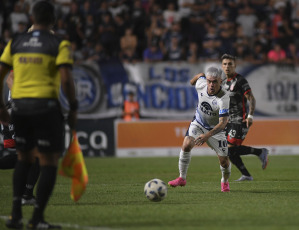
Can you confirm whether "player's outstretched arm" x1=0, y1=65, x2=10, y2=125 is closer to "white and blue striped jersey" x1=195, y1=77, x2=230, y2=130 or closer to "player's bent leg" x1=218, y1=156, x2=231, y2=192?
"white and blue striped jersey" x1=195, y1=77, x2=230, y2=130

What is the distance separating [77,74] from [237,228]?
15.5 meters

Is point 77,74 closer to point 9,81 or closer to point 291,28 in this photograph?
point 291,28

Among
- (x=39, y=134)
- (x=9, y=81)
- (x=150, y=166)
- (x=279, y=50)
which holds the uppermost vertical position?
(x=279, y=50)

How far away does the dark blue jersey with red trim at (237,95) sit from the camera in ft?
44.4

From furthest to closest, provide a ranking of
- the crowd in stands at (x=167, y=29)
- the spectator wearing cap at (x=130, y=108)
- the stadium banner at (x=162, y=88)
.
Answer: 1. the crowd in stands at (x=167, y=29)
2. the stadium banner at (x=162, y=88)
3. the spectator wearing cap at (x=130, y=108)

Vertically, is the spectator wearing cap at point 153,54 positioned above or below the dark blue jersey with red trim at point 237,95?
above

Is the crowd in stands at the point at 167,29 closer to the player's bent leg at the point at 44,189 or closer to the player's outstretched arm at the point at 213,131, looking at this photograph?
the player's outstretched arm at the point at 213,131

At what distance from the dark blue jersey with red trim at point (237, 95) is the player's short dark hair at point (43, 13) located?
691 cm

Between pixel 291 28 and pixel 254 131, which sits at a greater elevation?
pixel 291 28

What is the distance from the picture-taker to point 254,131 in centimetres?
2152

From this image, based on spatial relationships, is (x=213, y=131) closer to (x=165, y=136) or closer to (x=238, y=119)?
(x=238, y=119)

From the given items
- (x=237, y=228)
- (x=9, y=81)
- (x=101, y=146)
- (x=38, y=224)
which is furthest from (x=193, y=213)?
(x=101, y=146)

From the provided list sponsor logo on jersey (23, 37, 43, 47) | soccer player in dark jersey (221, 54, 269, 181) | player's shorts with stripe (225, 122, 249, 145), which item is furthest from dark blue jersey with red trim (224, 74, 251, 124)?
sponsor logo on jersey (23, 37, 43, 47)

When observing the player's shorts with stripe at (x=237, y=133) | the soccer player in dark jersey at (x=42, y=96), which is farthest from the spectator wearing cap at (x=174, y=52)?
the soccer player in dark jersey at (x=42, y=96)
